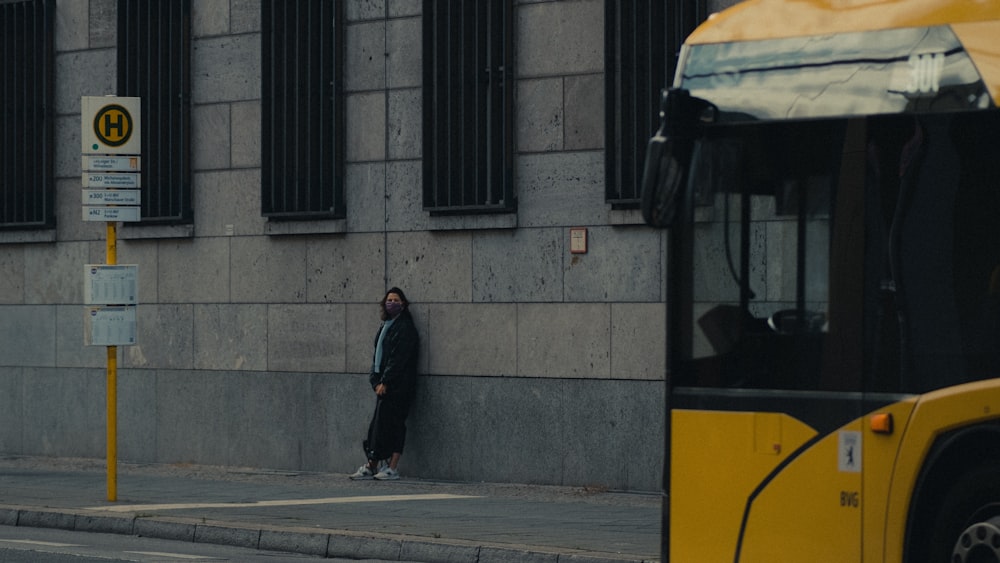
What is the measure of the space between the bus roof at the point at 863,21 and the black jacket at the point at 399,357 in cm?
835

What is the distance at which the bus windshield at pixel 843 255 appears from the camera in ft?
24.8

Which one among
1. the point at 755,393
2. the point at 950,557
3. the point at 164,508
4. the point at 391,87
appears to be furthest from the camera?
the point at 391,87

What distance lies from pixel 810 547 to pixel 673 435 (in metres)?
0.90

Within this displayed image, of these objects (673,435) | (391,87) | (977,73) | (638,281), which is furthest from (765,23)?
(391,87)

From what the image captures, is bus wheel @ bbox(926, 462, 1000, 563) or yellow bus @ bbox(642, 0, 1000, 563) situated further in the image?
yellow bus @ bbox(642, 0, 1000, 563)

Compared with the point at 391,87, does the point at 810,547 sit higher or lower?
lower

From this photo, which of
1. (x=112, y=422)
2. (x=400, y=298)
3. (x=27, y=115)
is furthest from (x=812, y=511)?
(x=27, y=115)

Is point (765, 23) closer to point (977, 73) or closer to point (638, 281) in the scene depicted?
point (977, 73)

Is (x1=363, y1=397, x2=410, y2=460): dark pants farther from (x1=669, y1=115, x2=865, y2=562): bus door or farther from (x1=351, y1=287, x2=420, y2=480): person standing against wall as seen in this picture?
(x1=669, y1=115, x2=865, y2=562): bus door

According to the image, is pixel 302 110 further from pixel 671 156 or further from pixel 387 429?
pixel 671 156

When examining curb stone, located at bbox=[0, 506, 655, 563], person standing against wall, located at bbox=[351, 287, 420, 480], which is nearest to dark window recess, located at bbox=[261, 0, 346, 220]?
person standing against wall, located at bbox=[351, 287, 420, 480]

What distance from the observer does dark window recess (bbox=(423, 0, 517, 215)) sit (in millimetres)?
16406

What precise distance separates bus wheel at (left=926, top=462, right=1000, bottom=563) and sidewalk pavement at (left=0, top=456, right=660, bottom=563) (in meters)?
3.32

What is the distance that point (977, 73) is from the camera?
7.61m
